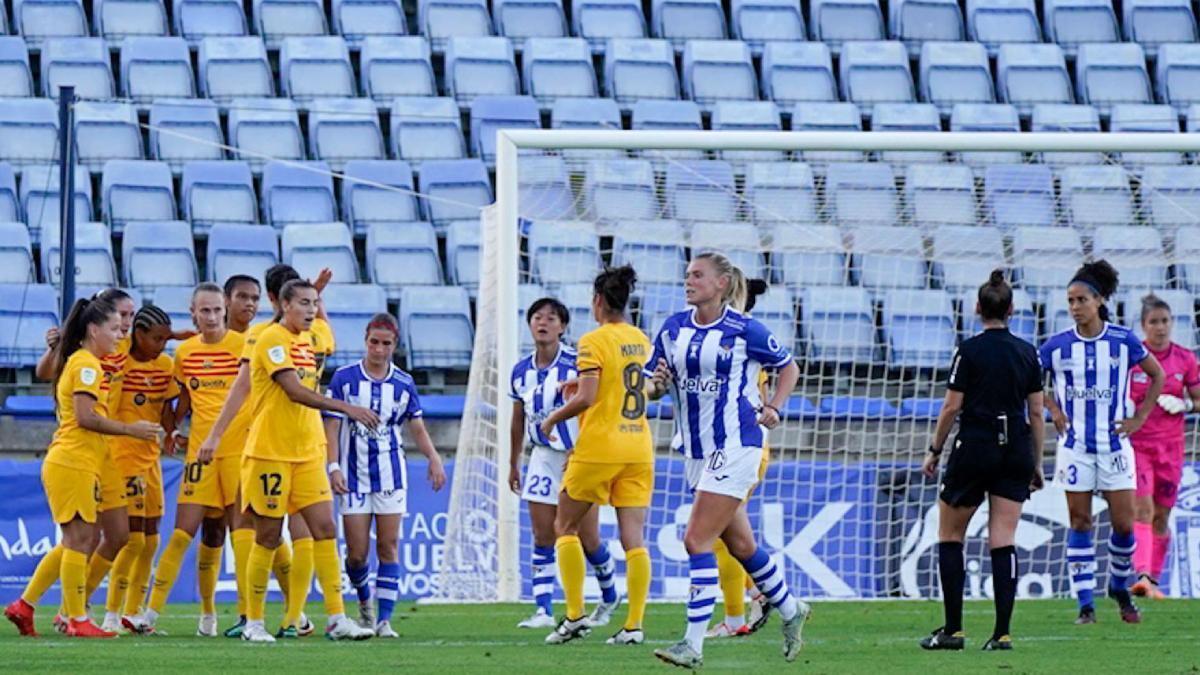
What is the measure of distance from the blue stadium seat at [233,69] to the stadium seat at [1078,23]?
8.20 meters

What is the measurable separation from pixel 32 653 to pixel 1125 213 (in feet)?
34.2

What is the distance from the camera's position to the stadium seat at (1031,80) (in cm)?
1995

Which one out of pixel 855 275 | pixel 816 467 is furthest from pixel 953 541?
pixel 855 275

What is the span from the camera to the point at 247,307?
10.4m

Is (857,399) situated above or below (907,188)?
below

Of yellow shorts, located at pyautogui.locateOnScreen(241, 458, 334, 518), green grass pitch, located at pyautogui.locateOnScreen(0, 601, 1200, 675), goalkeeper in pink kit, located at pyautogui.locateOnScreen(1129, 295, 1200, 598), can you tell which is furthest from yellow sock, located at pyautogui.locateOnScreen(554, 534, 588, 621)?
goalkeeper in pink kit, located at pyautogui.locateOnScreen(1129, 295, 1200, 598)

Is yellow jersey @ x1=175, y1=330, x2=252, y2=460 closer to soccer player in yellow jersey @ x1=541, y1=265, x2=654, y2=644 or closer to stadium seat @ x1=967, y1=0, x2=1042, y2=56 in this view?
soccer player in yellow jersey @ x1=541, y1=265, x2=654, y2=644

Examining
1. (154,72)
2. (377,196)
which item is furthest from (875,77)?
(154,72)

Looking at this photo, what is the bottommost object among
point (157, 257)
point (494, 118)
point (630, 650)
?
point (630, 650)

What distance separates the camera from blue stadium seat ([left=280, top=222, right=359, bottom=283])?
16594mm

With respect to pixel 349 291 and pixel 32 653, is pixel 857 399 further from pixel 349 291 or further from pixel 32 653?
pixel 32 653

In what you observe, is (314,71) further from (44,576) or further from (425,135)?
(44,576)

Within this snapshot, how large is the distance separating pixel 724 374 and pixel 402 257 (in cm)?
913

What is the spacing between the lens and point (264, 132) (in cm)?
1819
